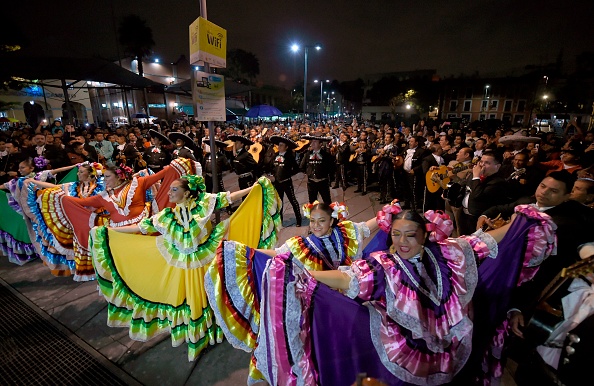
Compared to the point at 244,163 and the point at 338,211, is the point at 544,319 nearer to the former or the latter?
the point at 338,211

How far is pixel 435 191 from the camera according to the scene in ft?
20.6

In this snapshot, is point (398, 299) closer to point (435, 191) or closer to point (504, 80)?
point (435, 191)

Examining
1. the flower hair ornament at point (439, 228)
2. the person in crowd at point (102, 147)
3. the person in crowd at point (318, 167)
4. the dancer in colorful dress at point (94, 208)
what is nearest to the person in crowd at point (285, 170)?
the person in crowd at point (318, 167)

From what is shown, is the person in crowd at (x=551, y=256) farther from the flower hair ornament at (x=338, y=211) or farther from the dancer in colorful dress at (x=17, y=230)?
the dancer in colorful dress at (x=17, y=230)

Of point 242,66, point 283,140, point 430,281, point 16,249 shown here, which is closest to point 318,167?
point 283,140

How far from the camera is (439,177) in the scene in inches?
234

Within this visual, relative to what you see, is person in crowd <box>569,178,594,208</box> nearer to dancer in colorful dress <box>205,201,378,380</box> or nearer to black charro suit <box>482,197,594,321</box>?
black charro suit <box>482,197,594,321</box>

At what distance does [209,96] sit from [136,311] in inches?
110

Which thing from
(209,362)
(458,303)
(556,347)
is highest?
(458,303)

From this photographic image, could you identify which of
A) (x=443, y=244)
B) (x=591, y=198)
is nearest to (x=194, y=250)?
(x=443, y=244)

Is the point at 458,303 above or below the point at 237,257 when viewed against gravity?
below

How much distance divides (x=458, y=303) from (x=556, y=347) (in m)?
0.83

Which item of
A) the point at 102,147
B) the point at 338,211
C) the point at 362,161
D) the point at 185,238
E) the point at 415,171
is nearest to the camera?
the point at 338,211

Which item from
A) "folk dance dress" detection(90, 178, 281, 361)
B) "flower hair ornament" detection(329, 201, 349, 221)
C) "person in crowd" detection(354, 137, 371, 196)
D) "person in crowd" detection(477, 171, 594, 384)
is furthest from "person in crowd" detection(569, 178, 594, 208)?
"person in crowd" detection(354, 137, 371, 196)
